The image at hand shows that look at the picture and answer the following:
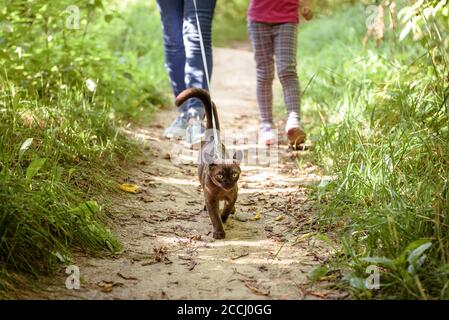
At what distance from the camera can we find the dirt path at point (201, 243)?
2522mm

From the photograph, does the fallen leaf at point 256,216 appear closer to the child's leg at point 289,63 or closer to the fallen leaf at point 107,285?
the fallen leaf at point 107,285

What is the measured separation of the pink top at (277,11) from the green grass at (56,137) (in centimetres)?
134

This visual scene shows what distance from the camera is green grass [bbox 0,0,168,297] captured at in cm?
261

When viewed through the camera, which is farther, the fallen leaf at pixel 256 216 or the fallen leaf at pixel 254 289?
the fallen leaf at pixel 256 216

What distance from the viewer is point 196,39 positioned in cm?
471

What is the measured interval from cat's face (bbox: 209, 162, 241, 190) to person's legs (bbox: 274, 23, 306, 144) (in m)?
1.68

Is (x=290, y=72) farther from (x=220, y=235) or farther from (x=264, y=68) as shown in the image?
(x=220, y=235)

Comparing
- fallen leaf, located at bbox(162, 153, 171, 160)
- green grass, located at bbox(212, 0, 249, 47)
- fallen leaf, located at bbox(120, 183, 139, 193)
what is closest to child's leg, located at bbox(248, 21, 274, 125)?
fallen leaf, located at bbox(162, 153, 171, 160)

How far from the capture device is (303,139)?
4738 millimetres

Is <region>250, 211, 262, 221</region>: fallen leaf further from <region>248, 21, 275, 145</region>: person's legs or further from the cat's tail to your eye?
<region>248, 21, 275, 145</region>: person's legs

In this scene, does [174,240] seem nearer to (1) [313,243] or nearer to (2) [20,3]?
(1) [313,243]

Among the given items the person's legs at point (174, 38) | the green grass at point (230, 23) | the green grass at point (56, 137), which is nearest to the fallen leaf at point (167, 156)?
the green grass at point (56, 137)

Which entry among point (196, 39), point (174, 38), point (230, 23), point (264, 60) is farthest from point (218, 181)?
point (230, 23)
